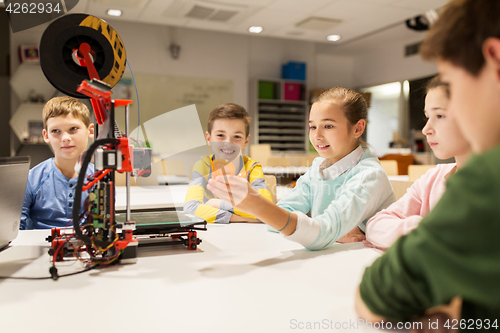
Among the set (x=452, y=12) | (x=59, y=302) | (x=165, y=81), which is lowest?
(x=59, y=302)

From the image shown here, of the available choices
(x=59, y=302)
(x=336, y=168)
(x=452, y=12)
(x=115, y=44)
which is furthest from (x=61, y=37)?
(x=336, y=168)

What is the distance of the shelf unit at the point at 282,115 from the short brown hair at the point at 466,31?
5.95 m

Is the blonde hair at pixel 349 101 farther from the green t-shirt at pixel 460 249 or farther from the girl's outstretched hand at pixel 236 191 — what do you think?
the green t-shirt at pixel 460 249

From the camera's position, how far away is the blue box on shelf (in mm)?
6391

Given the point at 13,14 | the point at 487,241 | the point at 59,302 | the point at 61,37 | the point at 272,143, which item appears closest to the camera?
the point at 487,241

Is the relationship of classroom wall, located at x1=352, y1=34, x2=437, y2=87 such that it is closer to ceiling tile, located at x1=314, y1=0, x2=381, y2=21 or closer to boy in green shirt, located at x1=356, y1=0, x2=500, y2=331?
ceiling tile, located at x1=314, y1=0, x2=381, y2=21

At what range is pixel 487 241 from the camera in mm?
307

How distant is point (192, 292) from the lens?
646 mm

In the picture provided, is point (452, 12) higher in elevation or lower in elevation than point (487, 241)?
higher

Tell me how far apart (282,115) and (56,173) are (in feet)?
17.2

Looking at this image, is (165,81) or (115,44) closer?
(115,44)

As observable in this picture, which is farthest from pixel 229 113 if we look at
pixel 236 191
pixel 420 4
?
pixel 420 4

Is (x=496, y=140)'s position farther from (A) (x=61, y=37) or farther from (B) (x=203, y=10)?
(B) (x=203, y=10)

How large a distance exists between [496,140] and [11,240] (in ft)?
3.70
